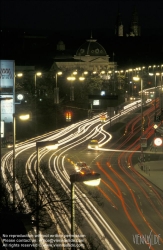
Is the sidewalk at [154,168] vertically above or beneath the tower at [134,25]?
beneath

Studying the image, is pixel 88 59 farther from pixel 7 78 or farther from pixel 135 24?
pixel 7 78

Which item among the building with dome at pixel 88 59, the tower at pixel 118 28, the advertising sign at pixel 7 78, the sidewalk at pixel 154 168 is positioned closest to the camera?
the sidewalk at pixel 154 168

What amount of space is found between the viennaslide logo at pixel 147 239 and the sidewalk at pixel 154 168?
7.54m

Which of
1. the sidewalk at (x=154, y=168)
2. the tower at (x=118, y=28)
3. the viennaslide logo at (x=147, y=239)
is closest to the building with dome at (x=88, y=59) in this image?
the sidewalk at (x=154, y=168)

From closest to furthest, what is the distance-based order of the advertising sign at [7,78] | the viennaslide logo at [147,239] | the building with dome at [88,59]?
the viennaslide logo at [147,239] < the advertising sign at [7,78] < the building with dome at [88,59]

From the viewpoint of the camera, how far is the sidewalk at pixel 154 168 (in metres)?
27.0

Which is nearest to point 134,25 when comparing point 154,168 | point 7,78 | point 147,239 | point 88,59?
point 88,59

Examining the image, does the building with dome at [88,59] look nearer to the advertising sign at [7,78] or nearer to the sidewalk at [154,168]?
the sidewalk at [154,168]

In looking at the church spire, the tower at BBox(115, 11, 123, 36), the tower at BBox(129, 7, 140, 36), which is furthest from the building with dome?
the tower at BBox(129, 7, 140, 36)

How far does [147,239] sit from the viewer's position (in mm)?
17234

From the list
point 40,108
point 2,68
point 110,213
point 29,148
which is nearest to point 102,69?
point 40,108

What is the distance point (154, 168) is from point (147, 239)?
13780 millimetres

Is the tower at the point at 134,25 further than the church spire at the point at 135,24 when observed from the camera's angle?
Yes

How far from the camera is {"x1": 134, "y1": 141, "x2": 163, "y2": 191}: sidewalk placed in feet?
88.5
